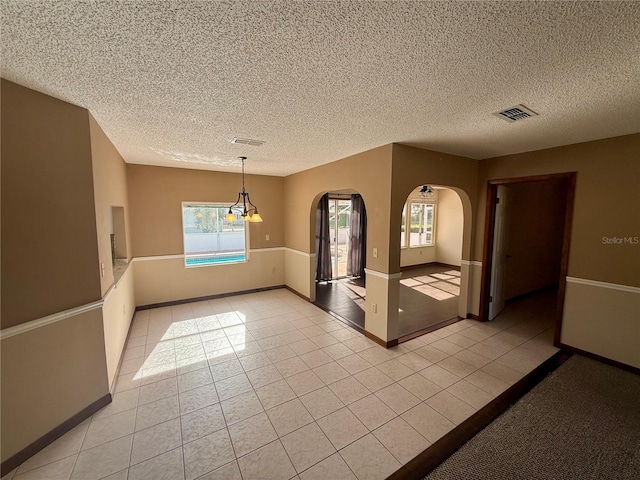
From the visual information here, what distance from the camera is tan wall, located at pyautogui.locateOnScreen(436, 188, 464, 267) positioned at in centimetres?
803

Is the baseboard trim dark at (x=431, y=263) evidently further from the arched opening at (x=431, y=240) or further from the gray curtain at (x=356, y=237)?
the gray curtain at (x=356, y=237)

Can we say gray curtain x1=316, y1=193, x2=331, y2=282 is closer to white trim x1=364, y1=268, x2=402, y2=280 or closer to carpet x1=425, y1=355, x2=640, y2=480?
white trim x1=364, y1=268, x2=402, y2=280

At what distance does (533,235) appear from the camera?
5.24 metres

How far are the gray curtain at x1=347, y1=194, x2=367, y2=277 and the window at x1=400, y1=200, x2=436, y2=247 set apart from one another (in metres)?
1.74

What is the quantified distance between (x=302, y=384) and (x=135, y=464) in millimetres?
1389

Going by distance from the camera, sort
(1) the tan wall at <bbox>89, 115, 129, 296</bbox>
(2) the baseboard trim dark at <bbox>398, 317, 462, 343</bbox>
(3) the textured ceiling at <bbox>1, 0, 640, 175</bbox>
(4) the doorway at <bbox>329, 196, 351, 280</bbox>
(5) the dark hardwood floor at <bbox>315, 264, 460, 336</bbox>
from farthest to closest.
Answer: (4) the doorway at <bbox>329, 196, 351, 280</bbox> → (5) the dark hardwood floor at <bbox>315, 264, 460, 336</bbox> → (2) the baseboard trim dark at <bbox>398, 317, 462, 343</bbox> → (1) the tan wall at <bbox>89, 115, 129, 296</bbox> → (3) the textured ceiling at <bbox>1, 0, 640, 175</bbox>

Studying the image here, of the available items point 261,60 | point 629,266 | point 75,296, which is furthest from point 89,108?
point 629,266

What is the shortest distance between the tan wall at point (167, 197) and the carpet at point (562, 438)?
4.76 m

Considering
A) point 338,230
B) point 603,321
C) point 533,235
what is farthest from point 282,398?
point 533,235

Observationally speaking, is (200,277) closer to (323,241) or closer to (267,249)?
(267,249)

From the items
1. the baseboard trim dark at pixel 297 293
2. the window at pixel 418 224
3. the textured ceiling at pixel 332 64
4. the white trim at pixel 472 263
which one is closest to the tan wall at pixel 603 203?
the textured ceiling at pixel 332 64

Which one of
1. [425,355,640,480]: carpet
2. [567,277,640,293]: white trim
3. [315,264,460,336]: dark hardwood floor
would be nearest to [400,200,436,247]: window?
[315,264,460,336]: dark hardwood floor

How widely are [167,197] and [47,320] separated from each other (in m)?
3.18

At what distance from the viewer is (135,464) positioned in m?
1.79
